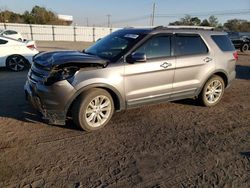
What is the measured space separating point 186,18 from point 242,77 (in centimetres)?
6951

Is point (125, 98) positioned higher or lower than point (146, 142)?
higher

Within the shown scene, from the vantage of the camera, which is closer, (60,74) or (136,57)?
(60,74)

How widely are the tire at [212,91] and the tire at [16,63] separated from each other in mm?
7180

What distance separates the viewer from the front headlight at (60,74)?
14.1 ft

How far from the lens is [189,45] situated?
572 centimetres

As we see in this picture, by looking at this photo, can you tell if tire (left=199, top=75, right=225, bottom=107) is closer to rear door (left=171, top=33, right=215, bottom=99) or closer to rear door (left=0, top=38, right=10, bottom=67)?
rear door (left=171, top=33, right=215, bottom=99)

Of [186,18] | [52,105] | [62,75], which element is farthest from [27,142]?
[186,18]

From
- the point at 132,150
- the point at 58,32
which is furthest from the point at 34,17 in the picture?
the point at 132,150

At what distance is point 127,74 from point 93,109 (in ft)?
2.82

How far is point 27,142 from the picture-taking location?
4.17 meters

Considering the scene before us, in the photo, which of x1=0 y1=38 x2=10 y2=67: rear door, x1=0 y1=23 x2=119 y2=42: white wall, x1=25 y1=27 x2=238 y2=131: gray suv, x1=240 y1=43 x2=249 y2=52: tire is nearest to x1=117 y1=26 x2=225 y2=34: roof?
x1=25 y1=27 x2=238 y2=131: gray suv

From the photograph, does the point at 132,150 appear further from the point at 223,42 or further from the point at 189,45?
the point at 223,42

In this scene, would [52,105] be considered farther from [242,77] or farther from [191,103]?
[242,77]

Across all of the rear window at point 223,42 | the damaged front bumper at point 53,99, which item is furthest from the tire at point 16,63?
the rear window at point 223,42
